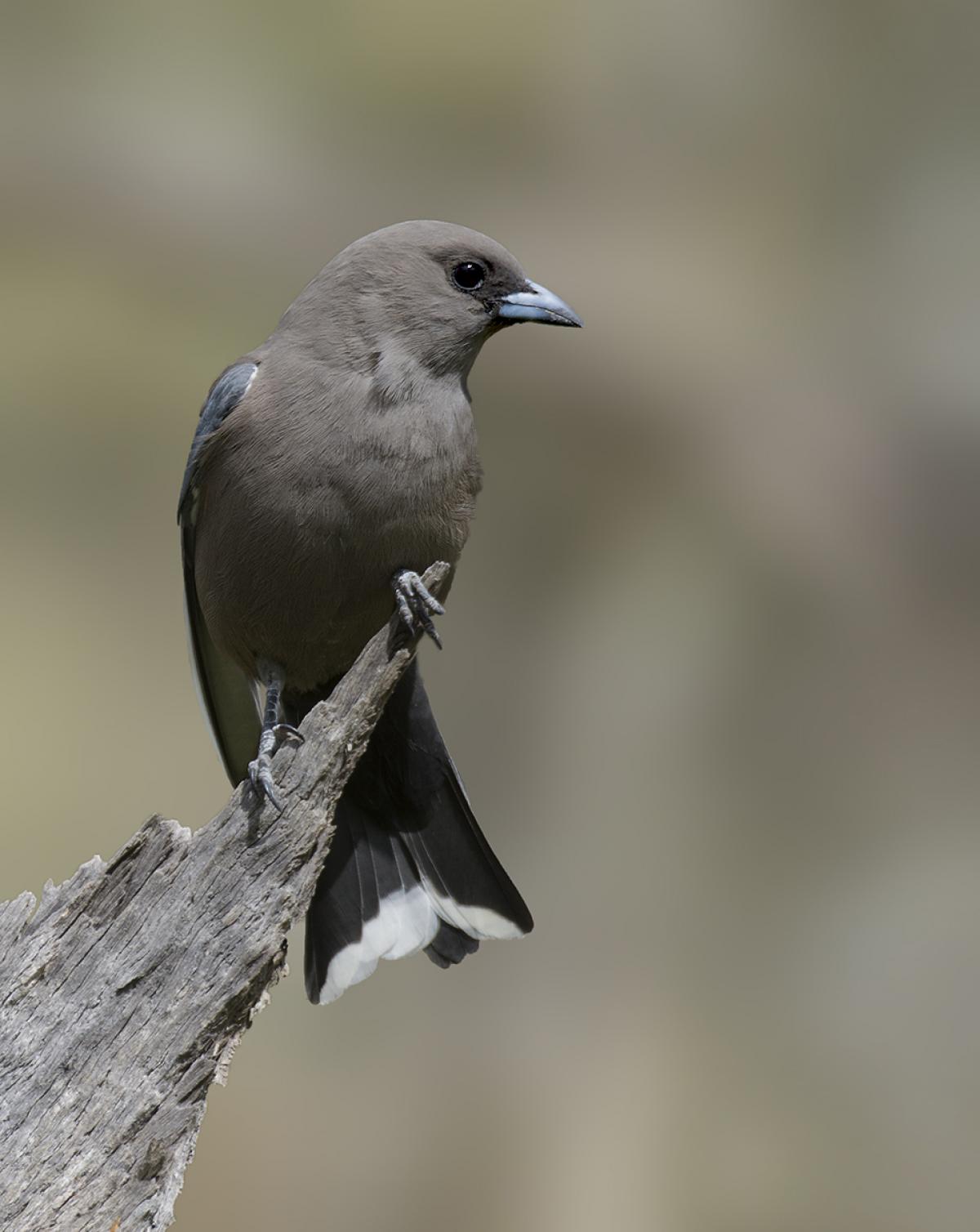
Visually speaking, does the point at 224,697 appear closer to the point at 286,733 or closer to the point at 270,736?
the point at 286,733

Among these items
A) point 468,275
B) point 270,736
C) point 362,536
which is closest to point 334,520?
point 362,536

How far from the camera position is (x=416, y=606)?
9.47 feet

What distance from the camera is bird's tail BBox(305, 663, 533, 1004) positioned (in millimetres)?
3400

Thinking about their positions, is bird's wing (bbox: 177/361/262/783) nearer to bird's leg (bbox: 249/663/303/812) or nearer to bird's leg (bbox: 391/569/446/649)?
bird's leg (bbox: 249/663/303/812)

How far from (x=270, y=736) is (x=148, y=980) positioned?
0.64 m

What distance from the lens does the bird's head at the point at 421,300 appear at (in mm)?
3146

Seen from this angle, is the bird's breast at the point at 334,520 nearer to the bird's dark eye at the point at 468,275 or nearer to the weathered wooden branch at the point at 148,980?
the weathered wooden branch at the point at 148,980

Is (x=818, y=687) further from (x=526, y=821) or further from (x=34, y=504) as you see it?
(x=34, y=504)

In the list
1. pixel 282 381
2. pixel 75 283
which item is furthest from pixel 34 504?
pixel 282 381

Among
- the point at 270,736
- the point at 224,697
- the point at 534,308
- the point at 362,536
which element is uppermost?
the point at 534,308

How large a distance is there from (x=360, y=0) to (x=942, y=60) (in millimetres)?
2807

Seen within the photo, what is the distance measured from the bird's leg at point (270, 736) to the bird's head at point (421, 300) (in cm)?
83

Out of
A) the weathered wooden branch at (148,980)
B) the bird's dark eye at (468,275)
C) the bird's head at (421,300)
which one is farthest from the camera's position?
the bird's dark eye at (468,275)

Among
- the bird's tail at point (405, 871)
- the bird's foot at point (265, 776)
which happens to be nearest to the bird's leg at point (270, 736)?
the bird's foot at point (265, 776)
